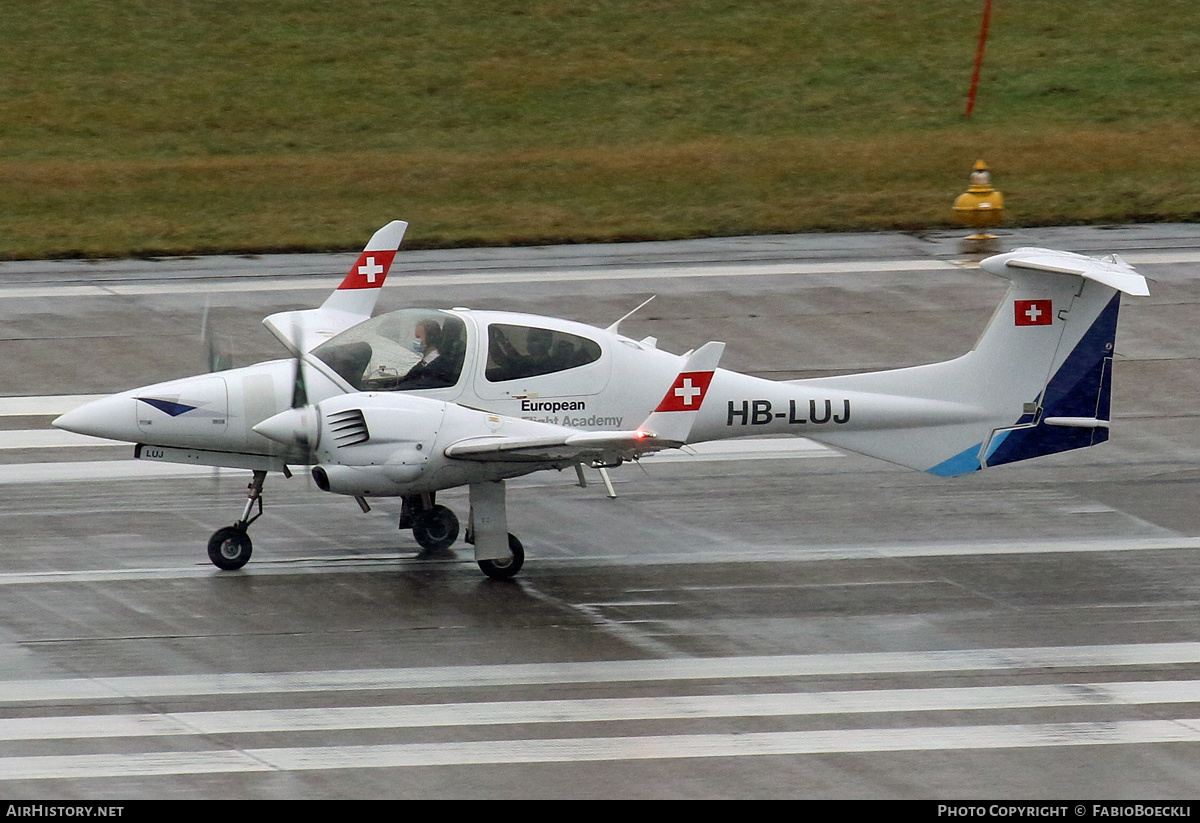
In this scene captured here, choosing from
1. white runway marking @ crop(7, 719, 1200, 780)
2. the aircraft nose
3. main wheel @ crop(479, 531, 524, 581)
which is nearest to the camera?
white runway marking @ crop(7, 719, 1200, 780)

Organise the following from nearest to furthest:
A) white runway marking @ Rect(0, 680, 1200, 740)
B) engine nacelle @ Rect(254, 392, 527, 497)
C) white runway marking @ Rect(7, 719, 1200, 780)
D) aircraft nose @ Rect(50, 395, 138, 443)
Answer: white runway marking @ Rect(7, 719, 1200, 780), white runway marking @ Rect(0, 680, 1200, 740), engine nacelle @ Rect(254, 392, 527, 497), aircraft nose @ Rect(50, 395, 138, 443)

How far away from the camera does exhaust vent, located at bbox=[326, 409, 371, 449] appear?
41.9 feet

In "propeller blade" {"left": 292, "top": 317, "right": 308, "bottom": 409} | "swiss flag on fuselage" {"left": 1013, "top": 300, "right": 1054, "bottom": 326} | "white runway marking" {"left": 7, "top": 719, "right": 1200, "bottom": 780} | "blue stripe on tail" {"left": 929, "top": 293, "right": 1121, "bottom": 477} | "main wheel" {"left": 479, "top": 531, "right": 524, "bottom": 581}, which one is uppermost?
"swiss flag on fuselage" {"left": 1013, "top": 300, "right": 1054, "bottom": 326}

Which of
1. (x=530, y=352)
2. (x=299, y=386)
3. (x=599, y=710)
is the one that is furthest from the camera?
(x=530, y=352)

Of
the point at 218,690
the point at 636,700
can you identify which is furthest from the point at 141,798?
the point at 636,700

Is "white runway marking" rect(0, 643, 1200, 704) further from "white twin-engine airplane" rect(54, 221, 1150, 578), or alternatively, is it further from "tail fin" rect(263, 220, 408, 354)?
"tail fin" rect(263, 220, 408, 354)

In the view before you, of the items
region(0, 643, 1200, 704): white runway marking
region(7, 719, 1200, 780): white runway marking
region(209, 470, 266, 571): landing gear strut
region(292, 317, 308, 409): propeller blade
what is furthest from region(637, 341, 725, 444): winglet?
region(209, 470, 266, 571): landing gear strut

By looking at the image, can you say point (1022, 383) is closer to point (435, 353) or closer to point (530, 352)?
point (530, 352)

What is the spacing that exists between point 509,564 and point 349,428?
189 centimetres

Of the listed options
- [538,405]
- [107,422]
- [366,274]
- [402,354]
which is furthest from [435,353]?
[366,274]

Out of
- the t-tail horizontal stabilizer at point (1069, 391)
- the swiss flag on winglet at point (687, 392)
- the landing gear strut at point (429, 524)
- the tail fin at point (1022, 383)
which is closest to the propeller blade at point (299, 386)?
the landing gear strut at point (429, 524)

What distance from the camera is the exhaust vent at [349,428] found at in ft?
41.9

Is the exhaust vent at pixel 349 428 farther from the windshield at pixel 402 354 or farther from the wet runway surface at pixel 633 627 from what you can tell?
the wet runway surface at pixel 633 627

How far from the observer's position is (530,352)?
540 inches
